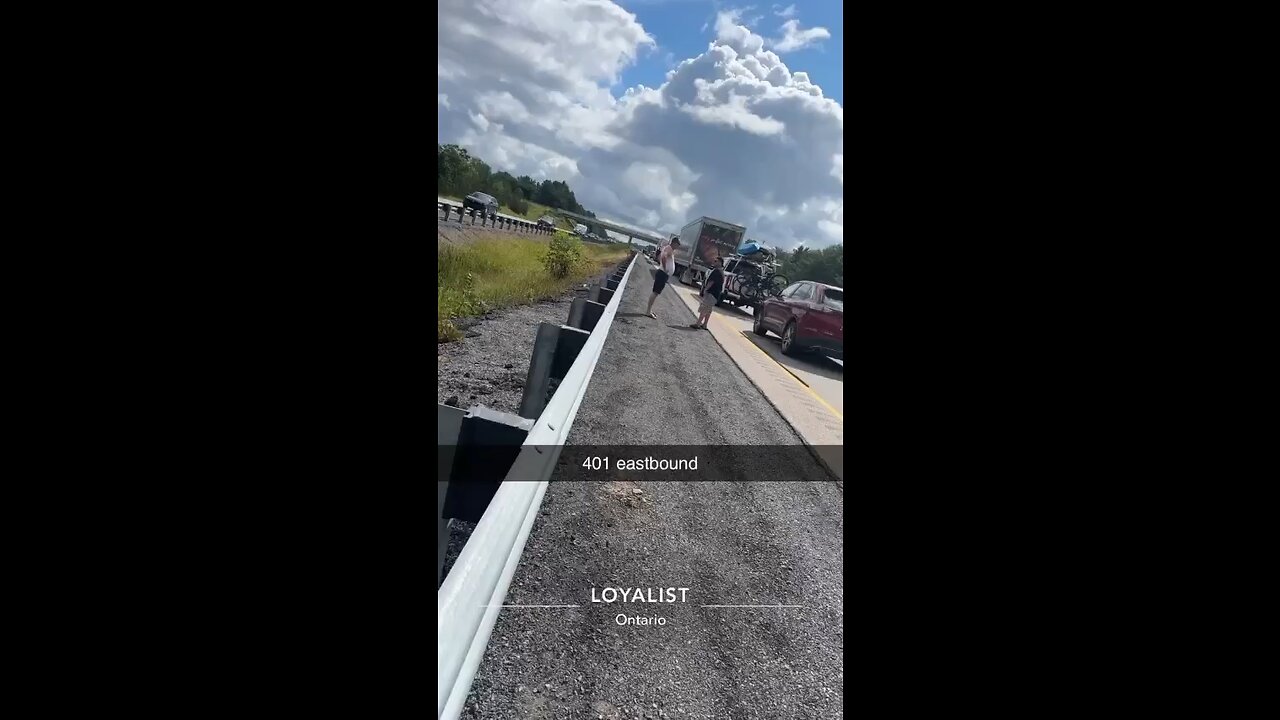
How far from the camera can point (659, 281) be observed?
398 centimetres

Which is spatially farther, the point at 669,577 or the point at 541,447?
the point at 541,447

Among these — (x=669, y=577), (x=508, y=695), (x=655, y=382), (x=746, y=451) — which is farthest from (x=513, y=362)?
(x=508, y=695)

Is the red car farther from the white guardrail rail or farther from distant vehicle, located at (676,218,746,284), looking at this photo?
the white guardrail rail

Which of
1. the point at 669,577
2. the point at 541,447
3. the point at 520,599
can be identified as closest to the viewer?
the point at 520,599

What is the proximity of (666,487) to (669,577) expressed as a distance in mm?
391

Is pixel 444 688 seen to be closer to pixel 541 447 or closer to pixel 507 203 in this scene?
pixel 541 447

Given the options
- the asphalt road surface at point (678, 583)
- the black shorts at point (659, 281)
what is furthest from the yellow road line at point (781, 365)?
the black shorts at point (659, 281)

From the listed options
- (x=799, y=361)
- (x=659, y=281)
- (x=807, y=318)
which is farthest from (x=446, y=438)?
(x=799, y=361)

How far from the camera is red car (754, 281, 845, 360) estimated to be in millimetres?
1647

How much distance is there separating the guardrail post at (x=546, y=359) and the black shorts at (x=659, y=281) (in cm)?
105

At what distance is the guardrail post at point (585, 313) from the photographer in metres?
3.43

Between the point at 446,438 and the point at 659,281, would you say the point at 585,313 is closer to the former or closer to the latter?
the point at 659,281

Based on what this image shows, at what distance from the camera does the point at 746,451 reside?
2285mm

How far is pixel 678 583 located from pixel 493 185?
58.1 inches
